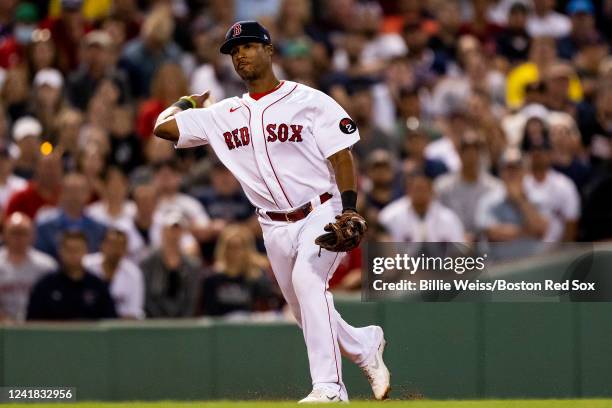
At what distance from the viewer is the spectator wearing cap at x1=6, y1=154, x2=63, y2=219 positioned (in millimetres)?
11359

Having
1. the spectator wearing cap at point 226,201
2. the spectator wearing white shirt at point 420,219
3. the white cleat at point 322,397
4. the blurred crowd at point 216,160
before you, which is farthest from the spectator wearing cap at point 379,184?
the white cleat at point 322,397

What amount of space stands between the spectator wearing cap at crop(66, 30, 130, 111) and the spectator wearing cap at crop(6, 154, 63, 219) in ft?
4.44

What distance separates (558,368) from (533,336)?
0.26 metres

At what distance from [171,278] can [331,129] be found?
3.79 meters

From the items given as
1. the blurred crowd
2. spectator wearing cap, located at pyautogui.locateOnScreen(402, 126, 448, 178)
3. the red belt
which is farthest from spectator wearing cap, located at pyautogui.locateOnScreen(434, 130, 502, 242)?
the red belt

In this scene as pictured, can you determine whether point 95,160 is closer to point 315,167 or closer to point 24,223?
point 24,223

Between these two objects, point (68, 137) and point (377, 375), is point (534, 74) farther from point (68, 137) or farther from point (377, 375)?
point (377, 375)

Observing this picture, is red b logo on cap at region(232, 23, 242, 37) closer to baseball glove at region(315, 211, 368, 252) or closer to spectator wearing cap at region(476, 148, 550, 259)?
baseball glove at region(315, 211, 368, 252)

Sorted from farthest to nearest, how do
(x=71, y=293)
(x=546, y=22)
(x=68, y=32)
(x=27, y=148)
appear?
(x=546, y=22) → (x=68, y=32) → (x=27, y=148) → (x=71, y=293)

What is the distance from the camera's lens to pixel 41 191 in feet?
37.7

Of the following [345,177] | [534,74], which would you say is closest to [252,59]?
[345,177]

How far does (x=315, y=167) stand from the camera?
7156mm

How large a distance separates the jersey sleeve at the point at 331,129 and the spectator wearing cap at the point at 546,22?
28.1 ft

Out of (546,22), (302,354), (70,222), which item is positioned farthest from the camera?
(546,22)
